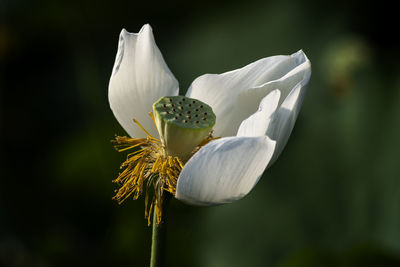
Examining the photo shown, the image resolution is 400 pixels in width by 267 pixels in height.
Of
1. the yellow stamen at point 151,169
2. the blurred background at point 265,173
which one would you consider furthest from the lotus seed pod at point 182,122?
the blurred background at point 265,173

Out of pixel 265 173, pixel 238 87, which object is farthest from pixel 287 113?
pixel 265 173

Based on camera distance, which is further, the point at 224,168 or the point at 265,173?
the point at 265,173

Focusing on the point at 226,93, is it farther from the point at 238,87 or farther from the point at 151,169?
the point at 151,169

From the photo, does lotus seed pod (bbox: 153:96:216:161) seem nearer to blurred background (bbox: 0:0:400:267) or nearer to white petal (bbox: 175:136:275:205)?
white petal (bbox: 175:136:275:205)

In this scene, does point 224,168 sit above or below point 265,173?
above

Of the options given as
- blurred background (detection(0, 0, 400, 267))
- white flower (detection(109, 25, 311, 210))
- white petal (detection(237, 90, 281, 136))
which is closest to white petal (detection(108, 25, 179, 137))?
white flower (detection(109, 25, 311, 210))

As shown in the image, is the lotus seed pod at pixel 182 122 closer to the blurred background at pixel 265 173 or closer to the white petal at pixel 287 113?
the white petal at pixel 287 113
